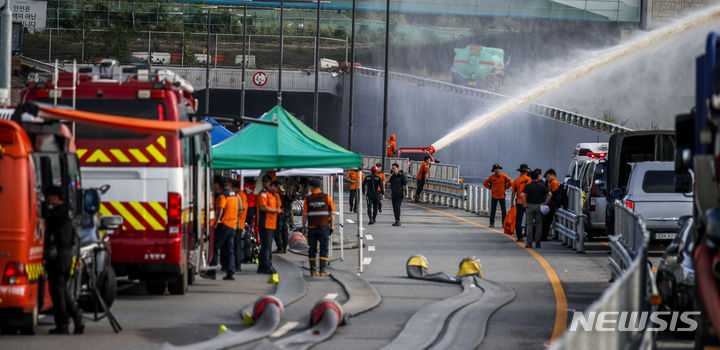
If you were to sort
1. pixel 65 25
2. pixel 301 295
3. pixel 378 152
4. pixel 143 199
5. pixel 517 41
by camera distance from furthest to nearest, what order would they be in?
pixel 65 25, pixel 517 41, pixel 378 152, pixel 301 295, pixel 143 199

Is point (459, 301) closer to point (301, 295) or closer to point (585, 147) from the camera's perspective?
point (301, 295)

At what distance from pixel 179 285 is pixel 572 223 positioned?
425 inches

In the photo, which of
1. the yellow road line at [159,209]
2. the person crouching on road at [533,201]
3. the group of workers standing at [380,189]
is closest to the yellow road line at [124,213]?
the yellow road line at [159,209]

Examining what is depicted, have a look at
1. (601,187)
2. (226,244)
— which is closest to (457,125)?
(601,187)

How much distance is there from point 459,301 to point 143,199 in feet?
14.0

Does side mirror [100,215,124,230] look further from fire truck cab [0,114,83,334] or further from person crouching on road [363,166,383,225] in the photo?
person crouching on road [363,166,383,225]

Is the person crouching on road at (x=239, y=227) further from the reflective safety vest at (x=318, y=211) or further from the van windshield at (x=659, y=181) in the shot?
the van windshield at (x=659, y=181)

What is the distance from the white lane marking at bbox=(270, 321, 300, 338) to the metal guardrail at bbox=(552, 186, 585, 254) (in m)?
11.7

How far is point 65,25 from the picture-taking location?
302 ft

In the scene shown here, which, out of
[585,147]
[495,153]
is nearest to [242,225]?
[585,147]

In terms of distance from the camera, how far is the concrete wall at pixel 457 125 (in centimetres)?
5588

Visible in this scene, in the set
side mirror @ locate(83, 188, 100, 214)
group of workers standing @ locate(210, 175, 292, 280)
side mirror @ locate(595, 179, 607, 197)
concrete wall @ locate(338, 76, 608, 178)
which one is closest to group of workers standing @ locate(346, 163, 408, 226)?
side mirror @ locate(595, 179, 607, 197)

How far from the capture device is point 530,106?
187 ft

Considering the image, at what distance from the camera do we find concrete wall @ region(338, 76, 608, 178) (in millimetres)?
55875
